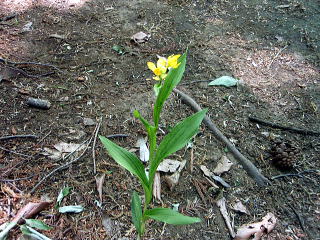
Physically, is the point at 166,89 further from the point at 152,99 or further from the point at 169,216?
the point at 152,99

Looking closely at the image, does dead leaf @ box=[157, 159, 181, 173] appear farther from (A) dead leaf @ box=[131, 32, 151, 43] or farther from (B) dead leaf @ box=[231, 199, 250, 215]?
(A) dead leaf @ box=[131, 32, 151, 43]

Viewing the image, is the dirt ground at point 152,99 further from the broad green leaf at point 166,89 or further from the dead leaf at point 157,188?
the broad green leaf at point 166,89

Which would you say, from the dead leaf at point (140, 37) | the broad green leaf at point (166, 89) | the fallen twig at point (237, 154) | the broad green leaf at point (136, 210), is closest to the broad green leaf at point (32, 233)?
the broad green leaf at point (136, 210)

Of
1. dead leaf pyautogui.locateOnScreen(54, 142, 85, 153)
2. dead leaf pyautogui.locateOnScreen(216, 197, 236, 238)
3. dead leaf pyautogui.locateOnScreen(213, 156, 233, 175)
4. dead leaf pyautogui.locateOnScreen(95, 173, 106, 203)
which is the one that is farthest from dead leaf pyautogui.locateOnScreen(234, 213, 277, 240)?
dead leaf pyautogui.locateOnScreen(54, 142, 85, 153)

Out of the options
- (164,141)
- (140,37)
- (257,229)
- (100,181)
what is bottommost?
(257,229)

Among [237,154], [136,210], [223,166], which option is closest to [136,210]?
[136,210]

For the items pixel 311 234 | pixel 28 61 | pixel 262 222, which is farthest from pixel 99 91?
pixel 311 234
